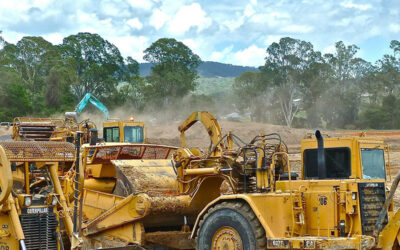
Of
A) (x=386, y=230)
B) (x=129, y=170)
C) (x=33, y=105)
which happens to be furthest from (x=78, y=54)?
(x=386, y=230)

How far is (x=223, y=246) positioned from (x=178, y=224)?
2436 millimetres

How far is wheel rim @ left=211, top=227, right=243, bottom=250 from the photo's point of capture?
433 inches

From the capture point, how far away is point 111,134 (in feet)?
92.8

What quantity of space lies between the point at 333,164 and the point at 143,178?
462cm

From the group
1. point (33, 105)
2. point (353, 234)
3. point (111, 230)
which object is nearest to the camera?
point (353, 234)

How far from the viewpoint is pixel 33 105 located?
63.1 metres

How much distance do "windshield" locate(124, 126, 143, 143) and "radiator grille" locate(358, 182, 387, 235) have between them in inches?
718

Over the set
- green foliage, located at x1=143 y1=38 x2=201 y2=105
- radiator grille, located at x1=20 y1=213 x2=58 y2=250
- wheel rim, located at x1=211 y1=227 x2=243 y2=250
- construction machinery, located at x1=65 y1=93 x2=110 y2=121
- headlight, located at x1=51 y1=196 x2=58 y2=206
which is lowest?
wheel rim, located at x1=211 y1=227 x2=243 y2=250

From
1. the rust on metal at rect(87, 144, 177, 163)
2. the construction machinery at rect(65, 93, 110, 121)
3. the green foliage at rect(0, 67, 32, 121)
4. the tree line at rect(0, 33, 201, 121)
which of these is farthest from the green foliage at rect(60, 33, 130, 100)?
the rust on metal at rect(87, 144, 177, 163)

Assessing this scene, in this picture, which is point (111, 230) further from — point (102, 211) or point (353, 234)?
point (353, 234)

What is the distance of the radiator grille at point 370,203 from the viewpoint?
10355 mm

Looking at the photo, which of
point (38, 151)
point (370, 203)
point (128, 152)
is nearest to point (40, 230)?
point (38, 151)

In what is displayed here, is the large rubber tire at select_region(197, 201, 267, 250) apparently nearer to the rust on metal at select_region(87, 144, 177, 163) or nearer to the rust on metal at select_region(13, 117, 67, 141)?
the rust on metal at select_region(87, 144, 177, 163)

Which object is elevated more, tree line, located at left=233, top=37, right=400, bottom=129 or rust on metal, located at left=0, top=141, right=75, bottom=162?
tree line, located at left=233, top=37, right=400, bottom=129
